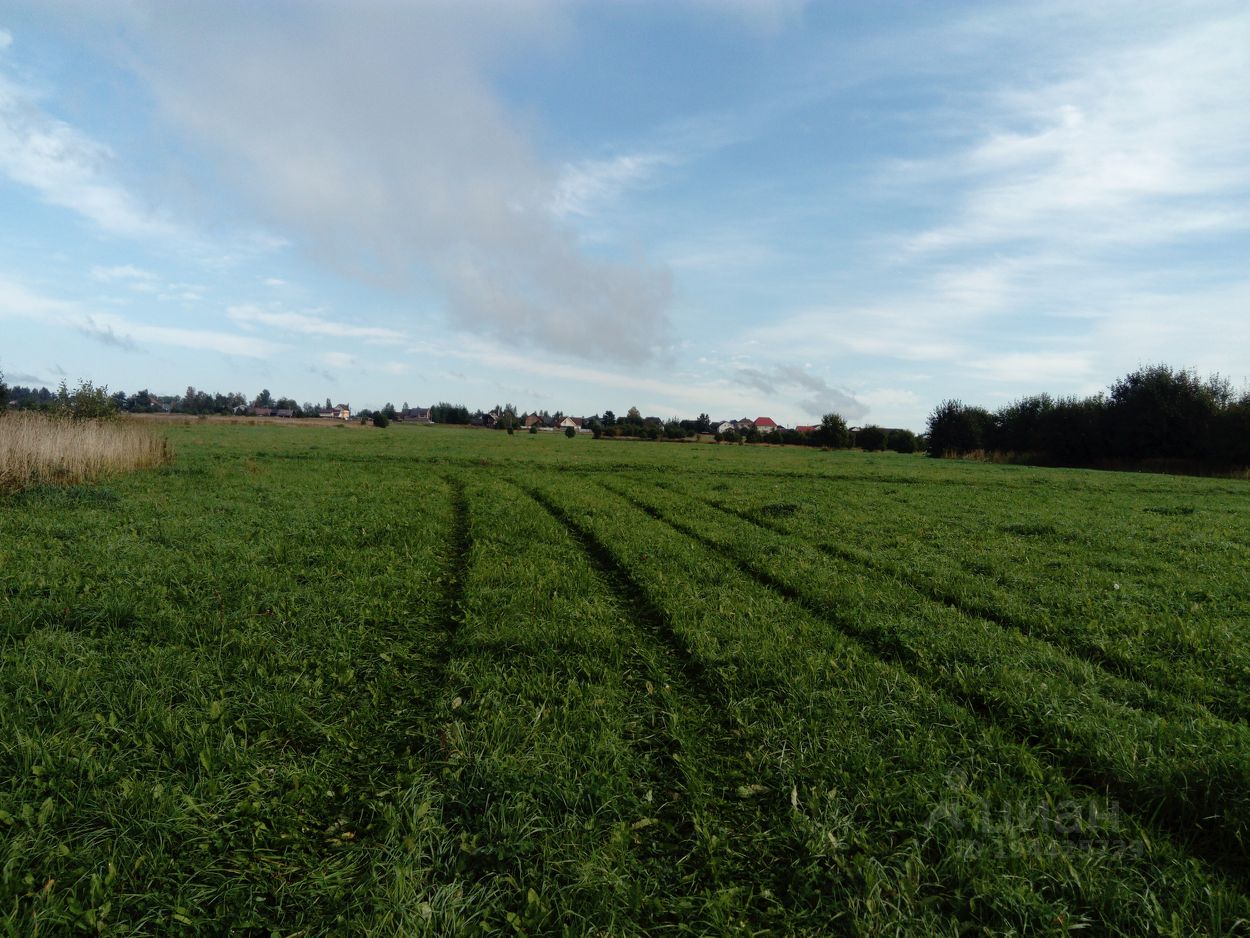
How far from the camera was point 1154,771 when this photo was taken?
408 cm

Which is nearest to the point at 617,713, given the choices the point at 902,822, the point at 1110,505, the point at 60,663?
the point at 902,822

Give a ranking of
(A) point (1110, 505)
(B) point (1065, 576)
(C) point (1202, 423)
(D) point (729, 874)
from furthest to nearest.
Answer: (C) point (1202, 423) → (A) point (1110, 505) → (B) point (1065, 576) → (D) point (729, 874)

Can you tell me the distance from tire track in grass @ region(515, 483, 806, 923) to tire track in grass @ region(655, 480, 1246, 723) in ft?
12.3

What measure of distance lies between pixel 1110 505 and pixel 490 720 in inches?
877

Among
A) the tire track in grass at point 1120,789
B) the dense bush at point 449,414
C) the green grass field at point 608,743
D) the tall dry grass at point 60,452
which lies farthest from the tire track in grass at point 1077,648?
the dense bush at point 449,414

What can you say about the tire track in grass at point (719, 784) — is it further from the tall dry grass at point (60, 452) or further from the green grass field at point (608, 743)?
the tall dry grass at point (60, 452)

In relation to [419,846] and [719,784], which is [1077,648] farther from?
[419,846]

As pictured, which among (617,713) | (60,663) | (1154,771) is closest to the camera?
(1154,771)

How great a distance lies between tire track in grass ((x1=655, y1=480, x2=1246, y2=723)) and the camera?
5184mm

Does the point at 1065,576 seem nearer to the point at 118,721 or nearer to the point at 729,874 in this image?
the point at 729,874

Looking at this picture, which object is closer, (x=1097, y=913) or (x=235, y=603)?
(x=1097, y=913)

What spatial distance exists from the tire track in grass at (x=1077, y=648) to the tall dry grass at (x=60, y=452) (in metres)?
18.4

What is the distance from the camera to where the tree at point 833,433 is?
264 feet

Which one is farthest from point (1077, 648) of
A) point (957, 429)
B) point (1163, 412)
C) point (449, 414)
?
point (449, 414)
